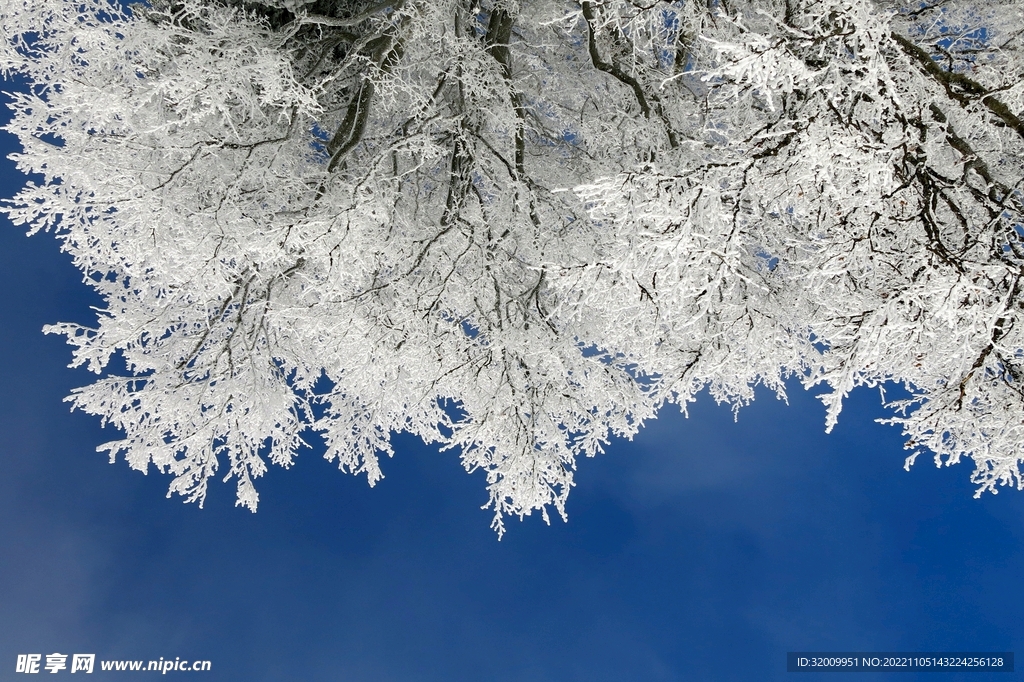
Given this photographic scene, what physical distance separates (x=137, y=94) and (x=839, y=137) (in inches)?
167

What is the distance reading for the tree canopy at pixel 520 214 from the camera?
10.6 feet

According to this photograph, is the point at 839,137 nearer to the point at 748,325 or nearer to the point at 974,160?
the point at 974,160

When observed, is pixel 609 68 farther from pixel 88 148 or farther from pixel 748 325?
pixel 88 148

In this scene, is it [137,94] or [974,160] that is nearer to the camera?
[974,160]

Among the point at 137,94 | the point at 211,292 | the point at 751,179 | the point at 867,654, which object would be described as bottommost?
the point at 867,654

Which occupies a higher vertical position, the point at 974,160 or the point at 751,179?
the point at 974,160

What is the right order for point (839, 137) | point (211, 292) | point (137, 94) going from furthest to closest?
point (211, 292) → point (137, 94) → point (839, 137)

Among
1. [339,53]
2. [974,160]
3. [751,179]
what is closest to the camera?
[751,179]

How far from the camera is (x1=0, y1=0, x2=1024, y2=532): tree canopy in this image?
127 inches

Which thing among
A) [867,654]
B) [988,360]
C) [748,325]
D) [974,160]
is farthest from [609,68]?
[867,654]

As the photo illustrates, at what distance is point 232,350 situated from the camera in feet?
19.2

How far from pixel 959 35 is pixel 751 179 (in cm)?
270

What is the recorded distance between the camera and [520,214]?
18.1ft

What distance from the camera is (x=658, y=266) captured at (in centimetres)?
333
